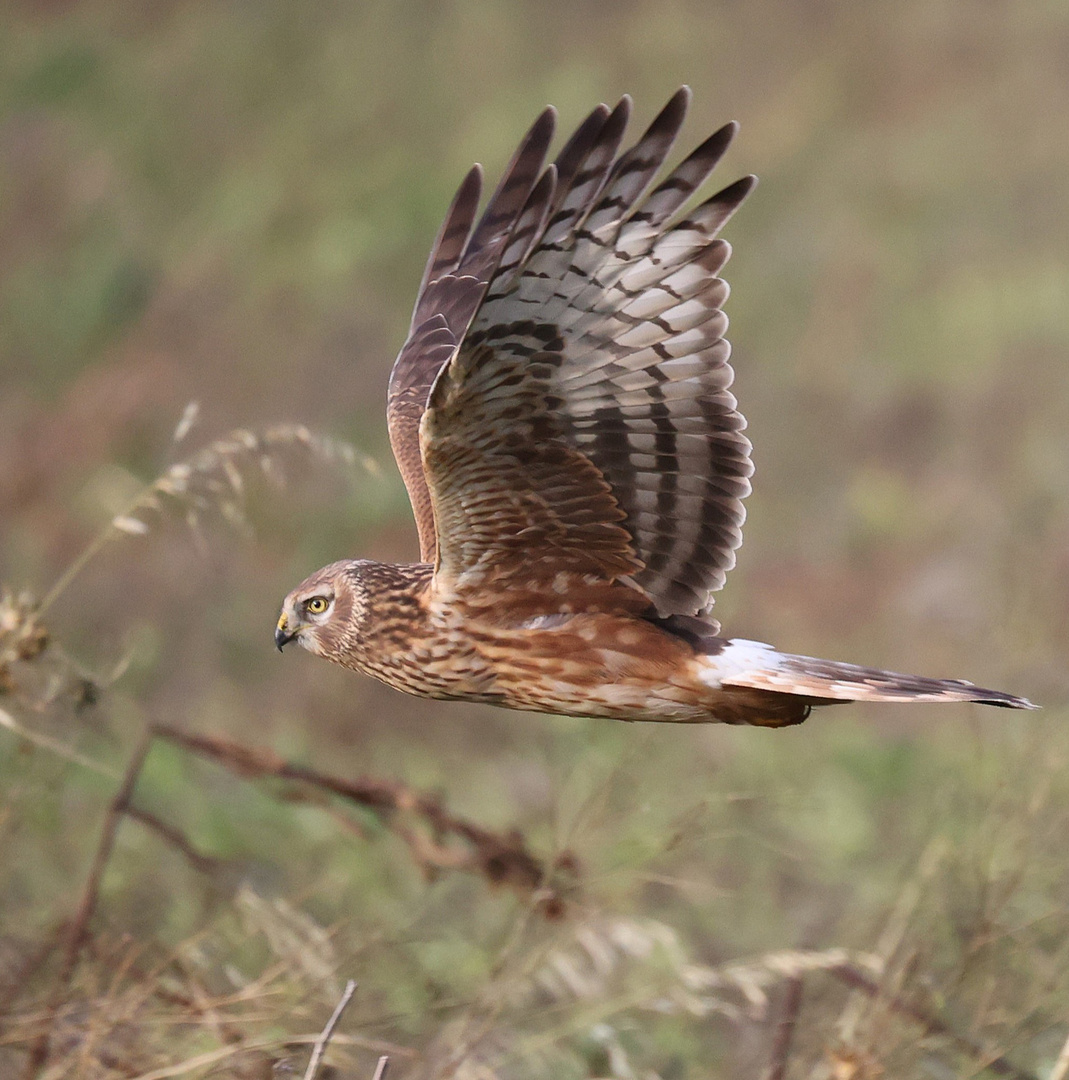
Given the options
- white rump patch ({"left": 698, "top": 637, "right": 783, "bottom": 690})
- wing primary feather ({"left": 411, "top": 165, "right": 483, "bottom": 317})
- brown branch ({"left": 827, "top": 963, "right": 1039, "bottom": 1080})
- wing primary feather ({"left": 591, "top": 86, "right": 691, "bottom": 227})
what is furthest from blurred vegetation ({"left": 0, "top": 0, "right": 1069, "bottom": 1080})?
wing primary feather ({"left": 591, "top": 86, "right": 691, "bottom": 227})

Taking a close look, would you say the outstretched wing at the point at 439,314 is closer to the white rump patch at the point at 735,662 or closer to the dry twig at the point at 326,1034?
the white rump patch at the point at 735,662

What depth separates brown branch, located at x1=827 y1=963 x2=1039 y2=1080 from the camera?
3156 millimetres

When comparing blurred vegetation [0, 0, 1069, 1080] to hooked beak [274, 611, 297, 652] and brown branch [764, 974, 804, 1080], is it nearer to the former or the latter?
brown branch [764, 974, 804, 1080]

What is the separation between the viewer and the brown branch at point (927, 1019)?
3156 mm

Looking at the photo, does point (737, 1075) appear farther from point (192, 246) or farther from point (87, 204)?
point (87, 204)

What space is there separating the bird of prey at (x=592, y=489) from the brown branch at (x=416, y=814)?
254 millimetres

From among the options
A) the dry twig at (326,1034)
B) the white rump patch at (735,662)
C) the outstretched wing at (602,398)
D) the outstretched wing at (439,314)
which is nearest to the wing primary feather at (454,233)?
the outstretched wing at (439,314)

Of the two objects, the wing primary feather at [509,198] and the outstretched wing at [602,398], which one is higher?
the wing primary feather at [509,198]

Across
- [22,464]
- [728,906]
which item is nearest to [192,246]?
[22,464]

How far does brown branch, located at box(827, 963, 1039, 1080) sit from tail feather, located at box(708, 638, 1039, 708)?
21.6 inches

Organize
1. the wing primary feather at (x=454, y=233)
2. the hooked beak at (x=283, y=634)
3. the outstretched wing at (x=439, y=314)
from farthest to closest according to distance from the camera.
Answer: the wing primary feather at (x=454, y=233), the outstretched wing at (x=439, y=314), the hooked beak at (x=283, y=634)

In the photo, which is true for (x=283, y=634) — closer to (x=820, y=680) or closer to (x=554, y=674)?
(x=554, y=674)

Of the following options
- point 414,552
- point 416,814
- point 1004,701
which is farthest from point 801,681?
point 414,552

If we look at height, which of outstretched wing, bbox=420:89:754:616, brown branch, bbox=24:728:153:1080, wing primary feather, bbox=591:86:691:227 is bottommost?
brown branch, bbox=24:728:153:1080
